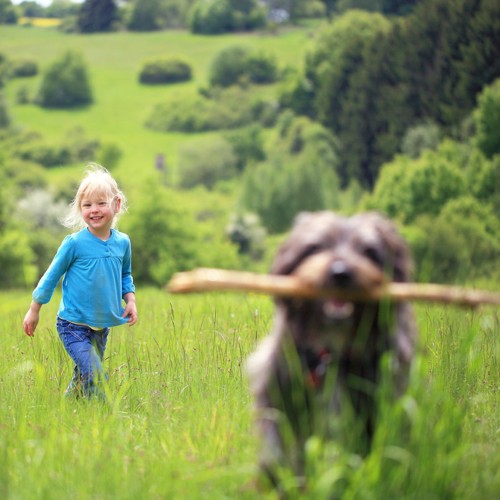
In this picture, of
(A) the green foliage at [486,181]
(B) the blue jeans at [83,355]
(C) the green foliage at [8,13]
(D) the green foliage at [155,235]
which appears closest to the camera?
(B) the blue jeans at [83,355]

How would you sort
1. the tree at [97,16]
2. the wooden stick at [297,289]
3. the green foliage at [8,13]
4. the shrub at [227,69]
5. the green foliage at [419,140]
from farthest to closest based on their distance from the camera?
the tree at [97,16] < the shrub at [227,69] < the green foliage at [8,13] < the green foliage at [419,140] < the wooden stick at [297,289]

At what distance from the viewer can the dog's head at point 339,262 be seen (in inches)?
147

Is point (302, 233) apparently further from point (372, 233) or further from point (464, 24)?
point (464, 24)

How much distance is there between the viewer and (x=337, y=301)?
386 cm

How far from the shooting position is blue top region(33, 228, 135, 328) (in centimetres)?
652

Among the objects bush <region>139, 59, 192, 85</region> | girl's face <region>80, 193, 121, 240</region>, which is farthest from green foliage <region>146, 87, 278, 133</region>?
girl's face <region>80, 193, 121, 240</region>

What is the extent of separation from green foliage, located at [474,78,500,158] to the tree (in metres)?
94.7

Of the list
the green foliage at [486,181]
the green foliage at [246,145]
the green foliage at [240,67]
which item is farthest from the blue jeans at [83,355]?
the green foliage at [240,67]

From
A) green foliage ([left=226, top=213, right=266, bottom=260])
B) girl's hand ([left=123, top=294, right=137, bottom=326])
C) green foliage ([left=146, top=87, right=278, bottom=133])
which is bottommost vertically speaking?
green foliage ([left=226, top=213, right=266, bottom=260])

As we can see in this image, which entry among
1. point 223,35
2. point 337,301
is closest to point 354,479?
point 337,301

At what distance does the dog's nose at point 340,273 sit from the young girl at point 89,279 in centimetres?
306

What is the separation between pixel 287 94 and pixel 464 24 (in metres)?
44.5

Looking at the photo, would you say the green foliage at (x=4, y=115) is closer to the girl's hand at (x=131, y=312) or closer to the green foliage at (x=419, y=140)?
the green foliage at (x=419, y=140)

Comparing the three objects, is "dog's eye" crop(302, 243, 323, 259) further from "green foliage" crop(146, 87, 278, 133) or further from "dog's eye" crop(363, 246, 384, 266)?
"green foliage" crop(146, 87, 278, 133)
